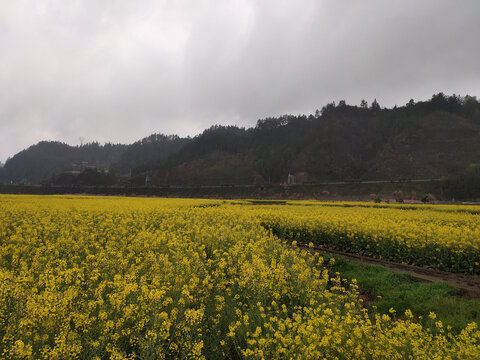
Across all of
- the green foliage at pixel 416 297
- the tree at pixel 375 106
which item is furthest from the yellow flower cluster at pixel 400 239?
the tree at pixel 375 106

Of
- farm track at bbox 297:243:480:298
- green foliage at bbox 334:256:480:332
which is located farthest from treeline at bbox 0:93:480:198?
green foliage at bbox 334:256:480:332

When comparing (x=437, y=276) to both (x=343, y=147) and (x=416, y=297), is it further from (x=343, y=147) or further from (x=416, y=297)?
(x=343, y=147)

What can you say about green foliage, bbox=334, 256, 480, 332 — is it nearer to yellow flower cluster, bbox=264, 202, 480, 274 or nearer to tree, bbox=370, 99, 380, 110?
yellow flower cluster, bbox=264, 202, 480, 274

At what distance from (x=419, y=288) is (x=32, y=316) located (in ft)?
27.1

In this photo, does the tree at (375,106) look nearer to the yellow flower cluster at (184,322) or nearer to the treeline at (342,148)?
the treeline at (342,148)

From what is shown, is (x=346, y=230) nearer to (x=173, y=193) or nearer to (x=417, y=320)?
(x=417, y=320)

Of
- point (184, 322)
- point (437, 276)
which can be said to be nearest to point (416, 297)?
point (437, 276)

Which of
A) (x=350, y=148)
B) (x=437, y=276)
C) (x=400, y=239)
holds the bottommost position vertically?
(x=437, y=276)

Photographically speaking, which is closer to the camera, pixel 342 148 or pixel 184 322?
pixel 184 322

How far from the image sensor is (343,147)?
345ft

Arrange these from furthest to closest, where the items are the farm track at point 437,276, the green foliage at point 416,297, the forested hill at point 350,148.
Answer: the forested hill at point 350,148 → the farm track at point 437,276 → the green foliage at point 416,297

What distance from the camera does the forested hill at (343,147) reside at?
8056 cm

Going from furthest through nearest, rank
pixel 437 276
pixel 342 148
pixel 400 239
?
pixel 342 148 → pixel 400 239 → pixel 437 276

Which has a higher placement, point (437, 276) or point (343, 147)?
point (343, 147)
